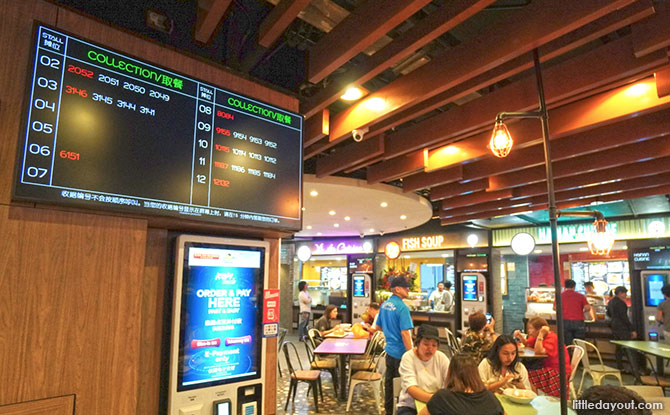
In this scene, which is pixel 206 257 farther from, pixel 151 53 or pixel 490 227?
pixel 490 227

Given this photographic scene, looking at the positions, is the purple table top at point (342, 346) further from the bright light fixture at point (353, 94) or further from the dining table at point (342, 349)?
the bright light fixture at point (353, 94)

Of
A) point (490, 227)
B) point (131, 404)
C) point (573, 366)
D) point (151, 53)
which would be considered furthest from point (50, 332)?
point (490, 227)

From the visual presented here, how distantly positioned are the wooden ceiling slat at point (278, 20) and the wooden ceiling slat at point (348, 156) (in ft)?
8.51

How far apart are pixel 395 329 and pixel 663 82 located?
11.1 feet

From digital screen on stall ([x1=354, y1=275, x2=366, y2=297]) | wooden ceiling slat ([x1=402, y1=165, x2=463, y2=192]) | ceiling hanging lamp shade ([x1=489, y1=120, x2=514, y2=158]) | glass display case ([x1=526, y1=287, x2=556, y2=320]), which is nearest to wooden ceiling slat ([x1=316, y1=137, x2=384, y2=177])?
wooden ceiling slat ([x1=402, y1=165, x2=463, y2=192])

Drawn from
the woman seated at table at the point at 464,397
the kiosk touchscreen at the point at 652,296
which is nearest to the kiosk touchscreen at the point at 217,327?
the woman seated at table at the point at 464,397

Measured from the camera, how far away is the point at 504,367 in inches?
149

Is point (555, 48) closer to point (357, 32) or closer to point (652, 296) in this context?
point (357, 32)

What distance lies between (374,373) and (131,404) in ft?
13.8

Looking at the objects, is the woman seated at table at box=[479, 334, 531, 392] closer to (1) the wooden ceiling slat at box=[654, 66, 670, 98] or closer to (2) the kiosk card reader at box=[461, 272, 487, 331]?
(1) the wooden ceiling slat at box=[654, 66, 670, 98]

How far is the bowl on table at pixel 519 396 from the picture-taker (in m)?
3.12

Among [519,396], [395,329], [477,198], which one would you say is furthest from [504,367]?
[477,198]

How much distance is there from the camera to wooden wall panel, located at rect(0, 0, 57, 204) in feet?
5.69

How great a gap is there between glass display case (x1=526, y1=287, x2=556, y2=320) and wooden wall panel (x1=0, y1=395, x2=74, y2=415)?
10.9m
